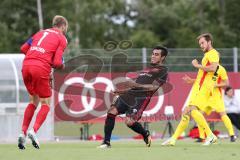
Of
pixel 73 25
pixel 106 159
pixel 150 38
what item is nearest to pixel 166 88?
pixel 106 159

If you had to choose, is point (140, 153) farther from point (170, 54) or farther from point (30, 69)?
point (170, 54)

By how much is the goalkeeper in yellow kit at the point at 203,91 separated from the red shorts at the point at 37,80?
2.76 meters

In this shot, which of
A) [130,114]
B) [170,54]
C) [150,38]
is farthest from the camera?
[150,38]

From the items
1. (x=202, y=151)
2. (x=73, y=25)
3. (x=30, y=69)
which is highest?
(x=73, y=25)

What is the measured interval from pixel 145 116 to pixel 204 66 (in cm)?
858

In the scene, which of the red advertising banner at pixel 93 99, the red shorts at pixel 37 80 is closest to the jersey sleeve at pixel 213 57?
the red shorts at pixel 37 80

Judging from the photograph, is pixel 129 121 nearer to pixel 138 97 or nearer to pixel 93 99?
pixel 138 97

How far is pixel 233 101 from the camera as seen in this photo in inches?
898

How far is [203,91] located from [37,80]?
3.39 m

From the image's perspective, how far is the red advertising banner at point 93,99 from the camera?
22844 mm

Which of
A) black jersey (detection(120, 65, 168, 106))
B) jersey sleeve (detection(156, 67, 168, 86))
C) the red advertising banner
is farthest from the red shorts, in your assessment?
the red advertising banner

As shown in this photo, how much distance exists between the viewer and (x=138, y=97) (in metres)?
14.0

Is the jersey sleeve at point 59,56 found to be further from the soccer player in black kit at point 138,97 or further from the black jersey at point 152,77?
the black jersey at point 152,77

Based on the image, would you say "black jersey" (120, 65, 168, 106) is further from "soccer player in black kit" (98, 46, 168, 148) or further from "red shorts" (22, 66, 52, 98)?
"red shorts" (22, 66, 52, 98)
